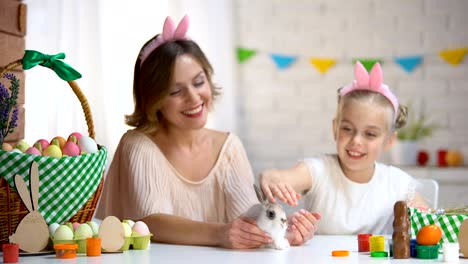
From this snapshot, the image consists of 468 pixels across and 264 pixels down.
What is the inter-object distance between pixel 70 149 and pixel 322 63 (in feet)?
10.2

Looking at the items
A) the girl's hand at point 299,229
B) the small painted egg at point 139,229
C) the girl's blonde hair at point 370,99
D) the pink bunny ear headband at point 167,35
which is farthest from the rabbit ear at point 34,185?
the girl's blonde hair at point 370,99

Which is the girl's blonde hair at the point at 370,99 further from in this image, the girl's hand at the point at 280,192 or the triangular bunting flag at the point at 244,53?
the triangular bunting flag at the point at 244,53

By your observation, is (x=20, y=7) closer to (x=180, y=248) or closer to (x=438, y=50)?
(x=180, y=248)

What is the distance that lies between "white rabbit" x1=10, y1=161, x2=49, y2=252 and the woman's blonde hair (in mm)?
703

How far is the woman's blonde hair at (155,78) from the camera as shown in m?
2.71

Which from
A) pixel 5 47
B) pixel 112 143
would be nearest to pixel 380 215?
pixel 5 47

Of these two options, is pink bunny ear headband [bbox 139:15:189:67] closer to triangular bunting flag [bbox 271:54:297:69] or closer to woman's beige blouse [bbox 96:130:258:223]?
woman's beige blouse [bbox 96:130:258:223]

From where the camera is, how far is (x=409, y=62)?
500 cm

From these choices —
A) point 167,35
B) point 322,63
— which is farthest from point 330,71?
point 167,35

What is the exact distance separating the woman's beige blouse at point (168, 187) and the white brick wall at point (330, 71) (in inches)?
93.8

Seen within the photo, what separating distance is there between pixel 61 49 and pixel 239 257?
2.01 metres

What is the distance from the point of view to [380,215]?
285 cm

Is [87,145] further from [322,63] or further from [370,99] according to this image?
[322,63]

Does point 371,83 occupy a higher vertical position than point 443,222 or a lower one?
higher
